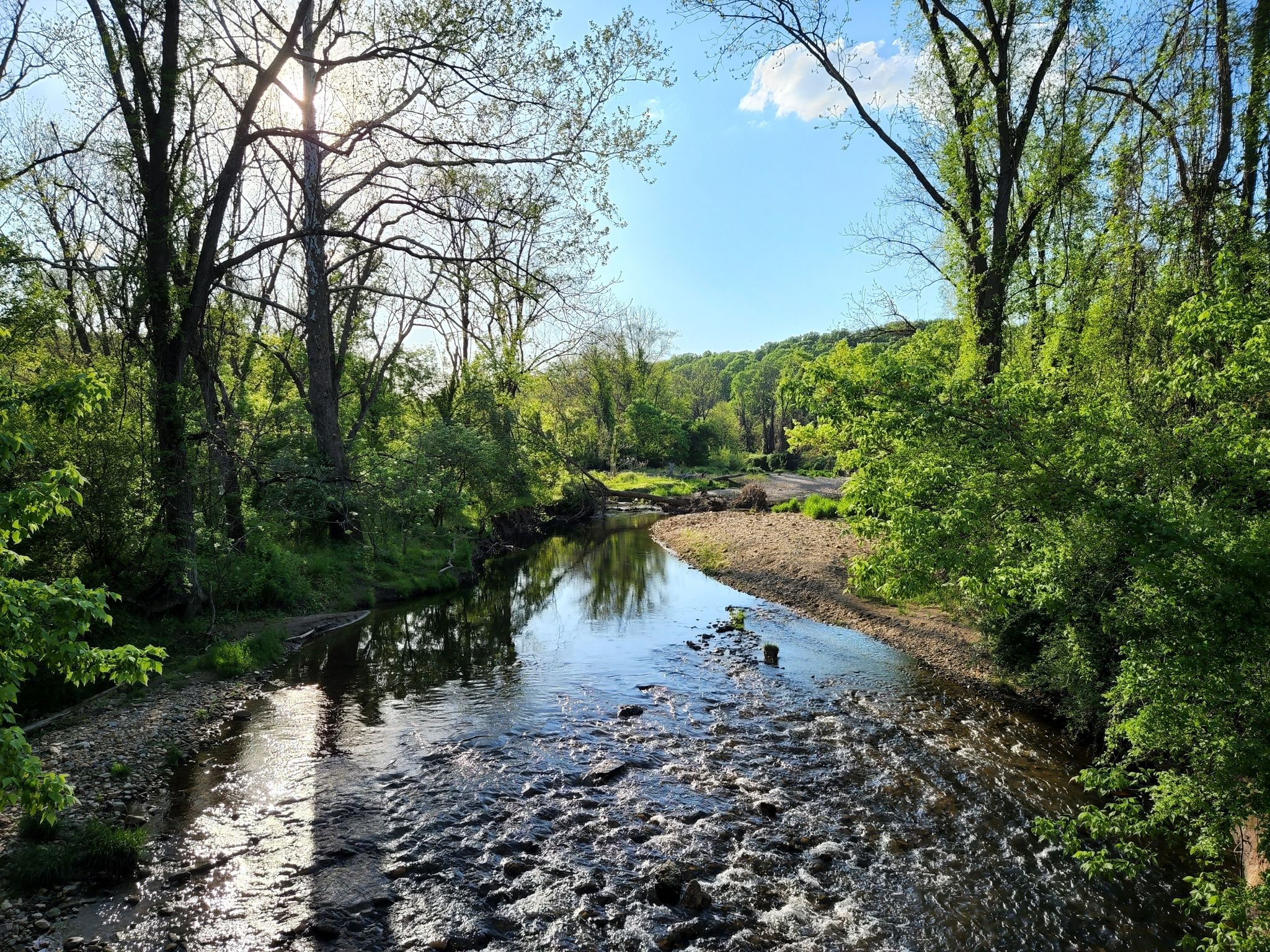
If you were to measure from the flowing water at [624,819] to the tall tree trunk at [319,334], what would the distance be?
522cm

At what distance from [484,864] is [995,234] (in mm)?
14399

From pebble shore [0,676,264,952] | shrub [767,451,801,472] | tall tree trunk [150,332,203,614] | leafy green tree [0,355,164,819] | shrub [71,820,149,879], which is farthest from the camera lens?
shrub [767,451,801,472]

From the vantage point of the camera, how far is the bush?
3562 cm

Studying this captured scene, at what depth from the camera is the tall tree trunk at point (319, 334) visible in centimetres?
1479

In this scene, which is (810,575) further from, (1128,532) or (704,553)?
(1128,532)

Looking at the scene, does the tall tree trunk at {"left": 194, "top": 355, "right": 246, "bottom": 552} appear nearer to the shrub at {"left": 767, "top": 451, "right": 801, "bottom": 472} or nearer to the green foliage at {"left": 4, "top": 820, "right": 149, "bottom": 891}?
the green foliage at {"left": 4, "top": 820, "right": 149, "bottom": 891}

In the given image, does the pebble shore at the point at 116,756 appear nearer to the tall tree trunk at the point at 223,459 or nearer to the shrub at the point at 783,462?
the tall tree trunk at the point at 223,459

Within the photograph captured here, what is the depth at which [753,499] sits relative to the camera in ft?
120

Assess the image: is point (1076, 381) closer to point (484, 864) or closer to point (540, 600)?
point (484, 864)

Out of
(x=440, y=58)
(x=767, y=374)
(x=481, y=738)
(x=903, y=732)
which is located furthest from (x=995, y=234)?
(x=767, y=374)

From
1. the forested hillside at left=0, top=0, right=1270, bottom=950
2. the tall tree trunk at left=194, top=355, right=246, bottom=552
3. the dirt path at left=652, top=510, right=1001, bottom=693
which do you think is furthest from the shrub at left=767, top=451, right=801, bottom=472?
the tall tree trunk at left=194, top=355, right=246, bottom=552

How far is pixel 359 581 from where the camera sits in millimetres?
18672

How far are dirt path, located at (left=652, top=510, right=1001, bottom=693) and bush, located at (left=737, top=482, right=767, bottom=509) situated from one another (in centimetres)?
114

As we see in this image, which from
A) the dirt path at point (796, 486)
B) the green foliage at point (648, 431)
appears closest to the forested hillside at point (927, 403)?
the dirt path at point (796, 486)
